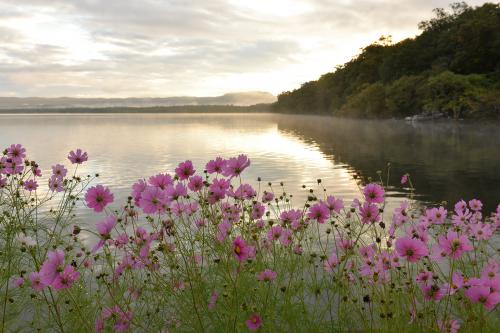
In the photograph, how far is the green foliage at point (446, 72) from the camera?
6138 centimetres

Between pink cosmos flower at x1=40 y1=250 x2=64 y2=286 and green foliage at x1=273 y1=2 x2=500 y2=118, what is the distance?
6127 centimetres

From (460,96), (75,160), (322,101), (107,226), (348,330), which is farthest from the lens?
(322,101)

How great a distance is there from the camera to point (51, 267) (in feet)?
8.14

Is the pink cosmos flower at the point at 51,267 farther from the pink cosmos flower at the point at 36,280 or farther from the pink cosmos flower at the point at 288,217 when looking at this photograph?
the pink cosmos flower at the point at 288,217

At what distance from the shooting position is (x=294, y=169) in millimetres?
22438

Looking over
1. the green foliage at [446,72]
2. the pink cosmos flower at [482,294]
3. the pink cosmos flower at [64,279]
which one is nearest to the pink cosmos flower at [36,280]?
the pink cosmos flower at [64,279]

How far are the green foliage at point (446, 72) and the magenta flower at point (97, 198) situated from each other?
6039cm

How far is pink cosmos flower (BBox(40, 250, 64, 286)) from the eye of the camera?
2463 millimetres

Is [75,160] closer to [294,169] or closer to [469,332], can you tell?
[469,332]

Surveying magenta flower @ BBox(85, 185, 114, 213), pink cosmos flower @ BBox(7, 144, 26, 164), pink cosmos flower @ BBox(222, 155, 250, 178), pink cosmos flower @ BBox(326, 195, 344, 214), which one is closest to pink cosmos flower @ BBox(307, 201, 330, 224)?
pink cosmos flower @ BBox(326, 195, 344, 214)

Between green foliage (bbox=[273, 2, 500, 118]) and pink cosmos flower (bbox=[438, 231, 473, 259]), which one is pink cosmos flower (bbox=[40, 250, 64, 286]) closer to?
pink cosmos flower (bbox=[438, 231, 473, 259])

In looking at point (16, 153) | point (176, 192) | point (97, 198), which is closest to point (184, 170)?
point (176, 192)

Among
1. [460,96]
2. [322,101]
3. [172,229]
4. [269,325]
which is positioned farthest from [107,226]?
[322,101]

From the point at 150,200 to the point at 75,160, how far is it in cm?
268
